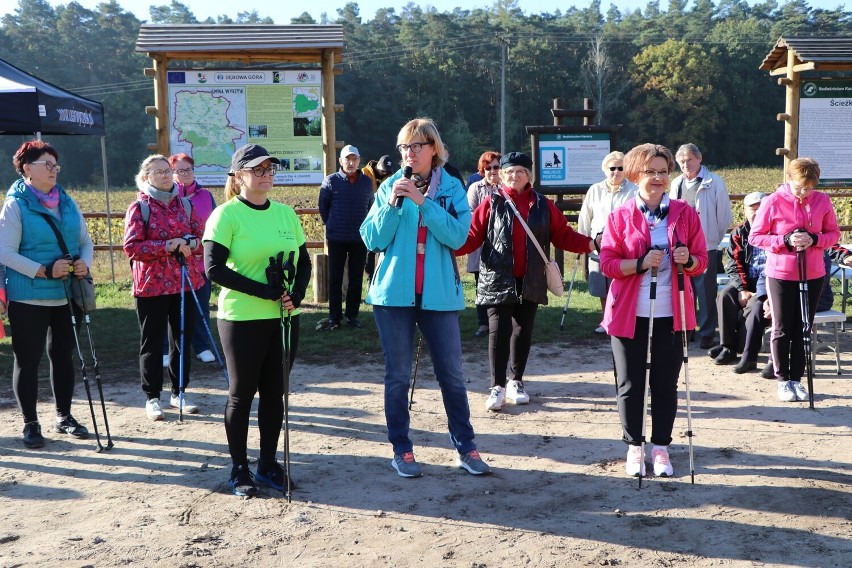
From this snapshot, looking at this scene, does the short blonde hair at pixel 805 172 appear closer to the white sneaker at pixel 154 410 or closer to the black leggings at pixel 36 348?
the white sneaker at pixel 154 410

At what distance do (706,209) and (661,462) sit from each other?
3951 millimetres

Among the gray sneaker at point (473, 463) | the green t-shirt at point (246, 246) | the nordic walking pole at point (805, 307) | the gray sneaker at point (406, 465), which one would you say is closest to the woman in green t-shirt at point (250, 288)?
the green t-shirt at point (246, 246)

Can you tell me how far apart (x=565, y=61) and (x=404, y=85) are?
1578cm

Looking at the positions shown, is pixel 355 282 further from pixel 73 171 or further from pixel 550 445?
pixel 73 171

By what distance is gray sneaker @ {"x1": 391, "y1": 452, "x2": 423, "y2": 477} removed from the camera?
4.86m

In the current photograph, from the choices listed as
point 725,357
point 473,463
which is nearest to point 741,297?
point 725,357

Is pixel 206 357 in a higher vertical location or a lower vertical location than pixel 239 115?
lower

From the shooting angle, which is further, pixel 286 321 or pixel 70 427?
pixel 70 427

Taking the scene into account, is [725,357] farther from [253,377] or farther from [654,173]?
[253,377]

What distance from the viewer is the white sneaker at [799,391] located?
21.0 ft

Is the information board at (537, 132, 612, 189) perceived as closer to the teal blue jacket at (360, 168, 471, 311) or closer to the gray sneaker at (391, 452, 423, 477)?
the teal blue jacket at (360, 168, 471, 311)

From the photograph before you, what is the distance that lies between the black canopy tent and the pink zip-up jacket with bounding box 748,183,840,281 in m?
6.81

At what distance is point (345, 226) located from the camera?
30.6ft

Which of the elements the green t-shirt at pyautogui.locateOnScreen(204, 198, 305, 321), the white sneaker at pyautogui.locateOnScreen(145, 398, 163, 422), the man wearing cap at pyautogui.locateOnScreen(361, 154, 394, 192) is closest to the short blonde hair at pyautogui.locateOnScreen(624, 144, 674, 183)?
the green t-shirt at pyautogui.locateOnScreen(204, 198, 305, 321)
